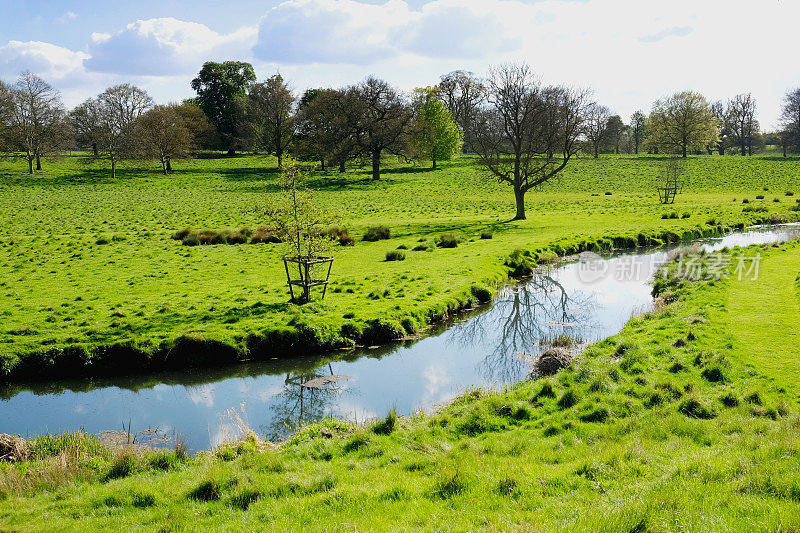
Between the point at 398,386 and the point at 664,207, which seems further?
the point at 664,207

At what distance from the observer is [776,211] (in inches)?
2002

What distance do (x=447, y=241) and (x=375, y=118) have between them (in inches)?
1884

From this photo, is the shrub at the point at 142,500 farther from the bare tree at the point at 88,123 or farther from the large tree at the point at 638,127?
the large tree at the point at 638,127

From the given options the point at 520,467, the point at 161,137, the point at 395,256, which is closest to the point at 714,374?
the point at 520,467

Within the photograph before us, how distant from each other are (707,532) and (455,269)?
2231 cm

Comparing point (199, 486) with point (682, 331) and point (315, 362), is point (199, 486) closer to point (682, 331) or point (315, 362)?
point (315, 362)

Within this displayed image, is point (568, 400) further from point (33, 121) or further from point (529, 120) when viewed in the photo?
point (33, 121)

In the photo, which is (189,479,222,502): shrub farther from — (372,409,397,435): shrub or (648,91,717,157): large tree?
(648,91,717,157): large tree

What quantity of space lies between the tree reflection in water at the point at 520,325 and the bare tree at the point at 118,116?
72.4m

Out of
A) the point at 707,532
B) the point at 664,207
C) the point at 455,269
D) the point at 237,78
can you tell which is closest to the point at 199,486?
the point at 707,532

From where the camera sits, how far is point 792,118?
111 m

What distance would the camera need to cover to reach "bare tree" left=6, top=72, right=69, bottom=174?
76.8 metres

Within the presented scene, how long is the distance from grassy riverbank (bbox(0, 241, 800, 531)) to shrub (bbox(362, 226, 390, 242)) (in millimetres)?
24535

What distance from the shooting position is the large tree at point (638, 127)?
5714 inches
